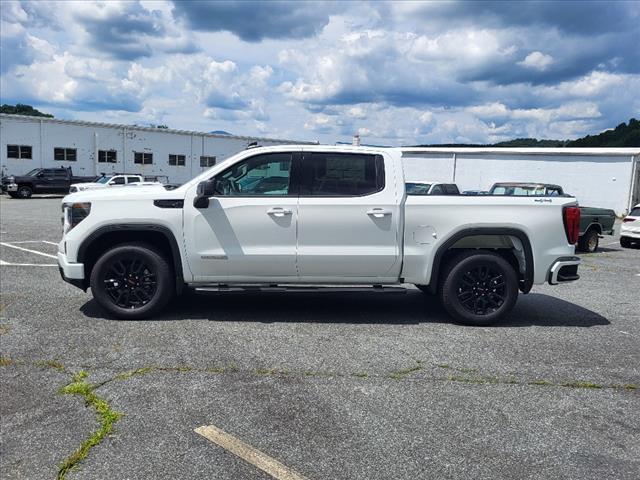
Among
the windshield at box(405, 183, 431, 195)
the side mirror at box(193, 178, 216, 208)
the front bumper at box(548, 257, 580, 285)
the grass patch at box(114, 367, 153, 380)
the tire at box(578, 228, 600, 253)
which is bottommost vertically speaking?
the grass patch at box(114, 367, 153, 380)

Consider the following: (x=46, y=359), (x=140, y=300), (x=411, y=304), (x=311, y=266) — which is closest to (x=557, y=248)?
(x=411, y=304)

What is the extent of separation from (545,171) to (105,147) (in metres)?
28.8

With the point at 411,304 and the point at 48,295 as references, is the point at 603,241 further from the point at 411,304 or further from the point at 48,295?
the point at 48,295

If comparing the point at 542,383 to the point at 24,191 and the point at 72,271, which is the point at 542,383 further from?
the point at 24,191

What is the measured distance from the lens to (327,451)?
132 inches

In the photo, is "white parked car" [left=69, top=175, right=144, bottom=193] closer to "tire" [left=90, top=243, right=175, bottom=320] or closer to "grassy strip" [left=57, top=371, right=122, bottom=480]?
"tire" [left=90, top=243, right=175, bottom=320]

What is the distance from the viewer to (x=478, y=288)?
6.20 metres

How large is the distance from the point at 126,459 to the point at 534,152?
32855mm

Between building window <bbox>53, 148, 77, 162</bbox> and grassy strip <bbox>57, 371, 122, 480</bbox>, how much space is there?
36.3m

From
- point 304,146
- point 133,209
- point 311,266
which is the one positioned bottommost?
point 311,266

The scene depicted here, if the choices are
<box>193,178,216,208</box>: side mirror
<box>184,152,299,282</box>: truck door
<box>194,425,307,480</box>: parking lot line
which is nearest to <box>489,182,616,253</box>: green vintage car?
<box>184,152,299,282</box>: truck door

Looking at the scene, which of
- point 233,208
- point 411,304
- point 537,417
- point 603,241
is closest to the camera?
point 537,417

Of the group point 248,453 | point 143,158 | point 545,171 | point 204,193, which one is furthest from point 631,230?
point 143,158

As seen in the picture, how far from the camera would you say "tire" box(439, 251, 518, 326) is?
612 centimetres
